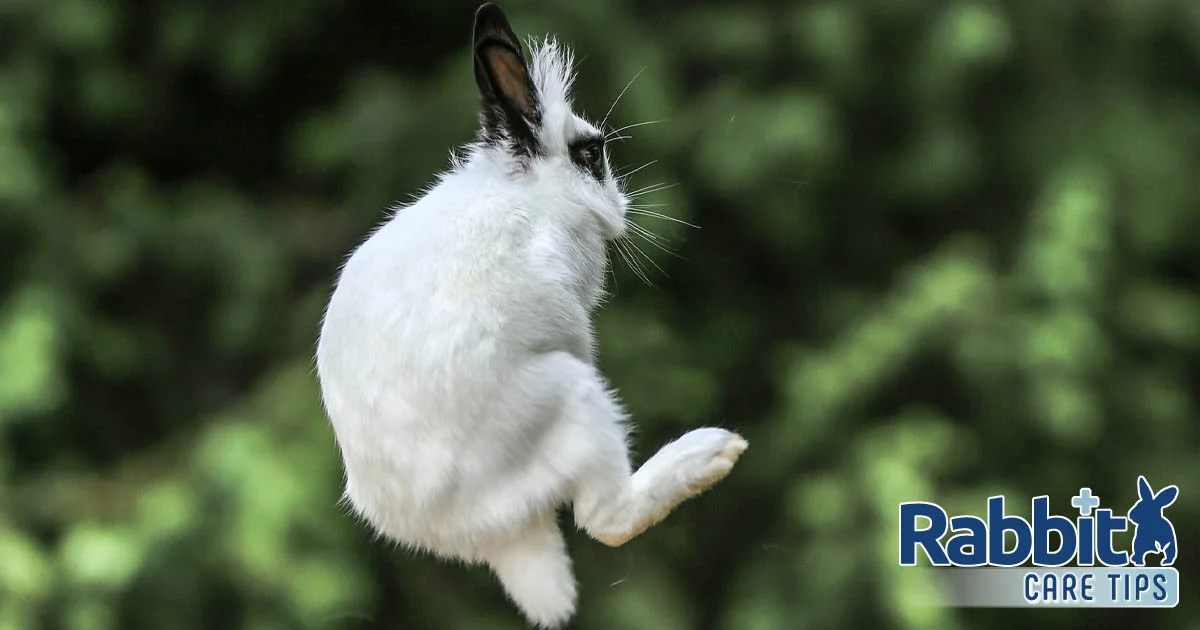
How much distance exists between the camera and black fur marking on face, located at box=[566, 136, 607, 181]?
688 millimetres

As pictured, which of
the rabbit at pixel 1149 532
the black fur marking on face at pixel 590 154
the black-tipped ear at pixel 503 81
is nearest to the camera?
the black-tipped ear at pixel 503 81

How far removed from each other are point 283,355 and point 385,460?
3.90 feet

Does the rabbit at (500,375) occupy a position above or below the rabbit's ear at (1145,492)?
above

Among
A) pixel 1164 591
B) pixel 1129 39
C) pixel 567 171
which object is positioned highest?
pixel 1129 39

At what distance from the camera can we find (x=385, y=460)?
646mm

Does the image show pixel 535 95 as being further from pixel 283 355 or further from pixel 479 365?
pixel 283 355

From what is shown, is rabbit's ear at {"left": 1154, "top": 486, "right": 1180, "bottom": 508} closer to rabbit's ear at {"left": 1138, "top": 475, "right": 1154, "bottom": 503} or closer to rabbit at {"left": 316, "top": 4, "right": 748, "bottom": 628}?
rabbit's ear at {"left": 1138, "top": 475, "right": 1154, "bottom": 503}

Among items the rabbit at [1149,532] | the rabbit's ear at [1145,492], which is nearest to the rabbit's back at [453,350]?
the rabbit at [1149,532]

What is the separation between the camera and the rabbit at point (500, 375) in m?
0.62

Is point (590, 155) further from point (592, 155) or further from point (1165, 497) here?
point (1165, 497)

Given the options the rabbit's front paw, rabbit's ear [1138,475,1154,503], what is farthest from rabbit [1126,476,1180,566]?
the rabbit's front paw

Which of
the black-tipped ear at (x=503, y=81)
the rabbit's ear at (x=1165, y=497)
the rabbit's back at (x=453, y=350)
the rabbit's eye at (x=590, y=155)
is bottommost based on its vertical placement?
the rabbit's ear at (x=1165, y=497)

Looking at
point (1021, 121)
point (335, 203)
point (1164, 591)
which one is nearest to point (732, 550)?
point (1164, 591)

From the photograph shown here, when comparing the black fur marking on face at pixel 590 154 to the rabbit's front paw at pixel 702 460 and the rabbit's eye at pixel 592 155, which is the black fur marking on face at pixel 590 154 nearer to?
the rabbit's eye at pixel 592 155
